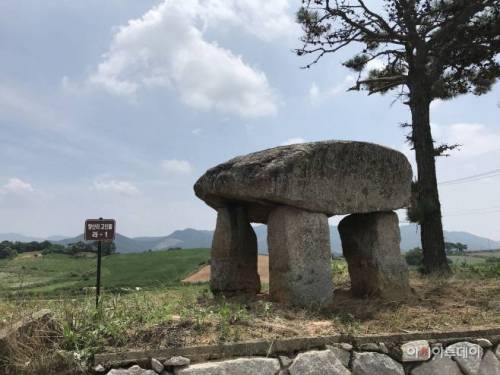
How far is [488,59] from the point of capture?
40.1ft

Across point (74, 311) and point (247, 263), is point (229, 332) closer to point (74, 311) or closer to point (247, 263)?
point (74, 311)

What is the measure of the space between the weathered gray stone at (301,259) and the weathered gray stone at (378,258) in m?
1.11

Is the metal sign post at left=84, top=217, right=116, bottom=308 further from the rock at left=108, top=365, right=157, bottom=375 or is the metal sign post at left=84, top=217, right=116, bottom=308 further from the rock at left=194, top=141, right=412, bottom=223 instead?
the rock at left=108, top=365, right=157, bottom=375

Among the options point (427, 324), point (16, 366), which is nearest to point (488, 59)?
point (427, 324)

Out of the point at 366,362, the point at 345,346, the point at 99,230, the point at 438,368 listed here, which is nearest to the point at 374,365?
the point at 366,362

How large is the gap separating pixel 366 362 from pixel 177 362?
203 cm

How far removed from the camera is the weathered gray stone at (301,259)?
666 centimetres

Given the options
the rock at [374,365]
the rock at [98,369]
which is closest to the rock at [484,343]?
the rock at [374,365]

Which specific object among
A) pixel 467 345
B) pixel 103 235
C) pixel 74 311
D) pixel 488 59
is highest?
pixel 488 59

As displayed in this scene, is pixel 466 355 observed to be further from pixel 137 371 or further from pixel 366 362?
pixel 137 371

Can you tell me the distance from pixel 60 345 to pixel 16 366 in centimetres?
40

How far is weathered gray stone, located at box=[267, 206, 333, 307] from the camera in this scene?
21.8ft

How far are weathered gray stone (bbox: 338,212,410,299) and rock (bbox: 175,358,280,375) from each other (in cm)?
326

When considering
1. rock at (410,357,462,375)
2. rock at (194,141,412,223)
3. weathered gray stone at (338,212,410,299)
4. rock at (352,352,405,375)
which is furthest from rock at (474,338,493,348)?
rock at (194,141,412,223)
